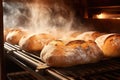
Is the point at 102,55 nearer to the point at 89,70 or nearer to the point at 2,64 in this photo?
the point at 89,70

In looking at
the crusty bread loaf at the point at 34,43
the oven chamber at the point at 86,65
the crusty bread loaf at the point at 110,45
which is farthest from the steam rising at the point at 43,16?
the crusty bread loaf at the point at 110,45

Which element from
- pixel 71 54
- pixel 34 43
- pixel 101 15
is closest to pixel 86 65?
pixel 71 54

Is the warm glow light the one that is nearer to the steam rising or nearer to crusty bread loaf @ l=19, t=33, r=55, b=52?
the steam rising

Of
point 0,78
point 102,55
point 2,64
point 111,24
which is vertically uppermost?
point 111,24

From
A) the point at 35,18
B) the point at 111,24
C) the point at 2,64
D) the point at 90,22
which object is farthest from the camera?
the point at 35,18

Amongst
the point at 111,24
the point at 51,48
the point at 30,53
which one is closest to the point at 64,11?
the point at 111,24

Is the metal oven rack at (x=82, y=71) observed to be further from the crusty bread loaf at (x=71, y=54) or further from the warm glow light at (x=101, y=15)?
the warm glow light at (x=101, y=15)
